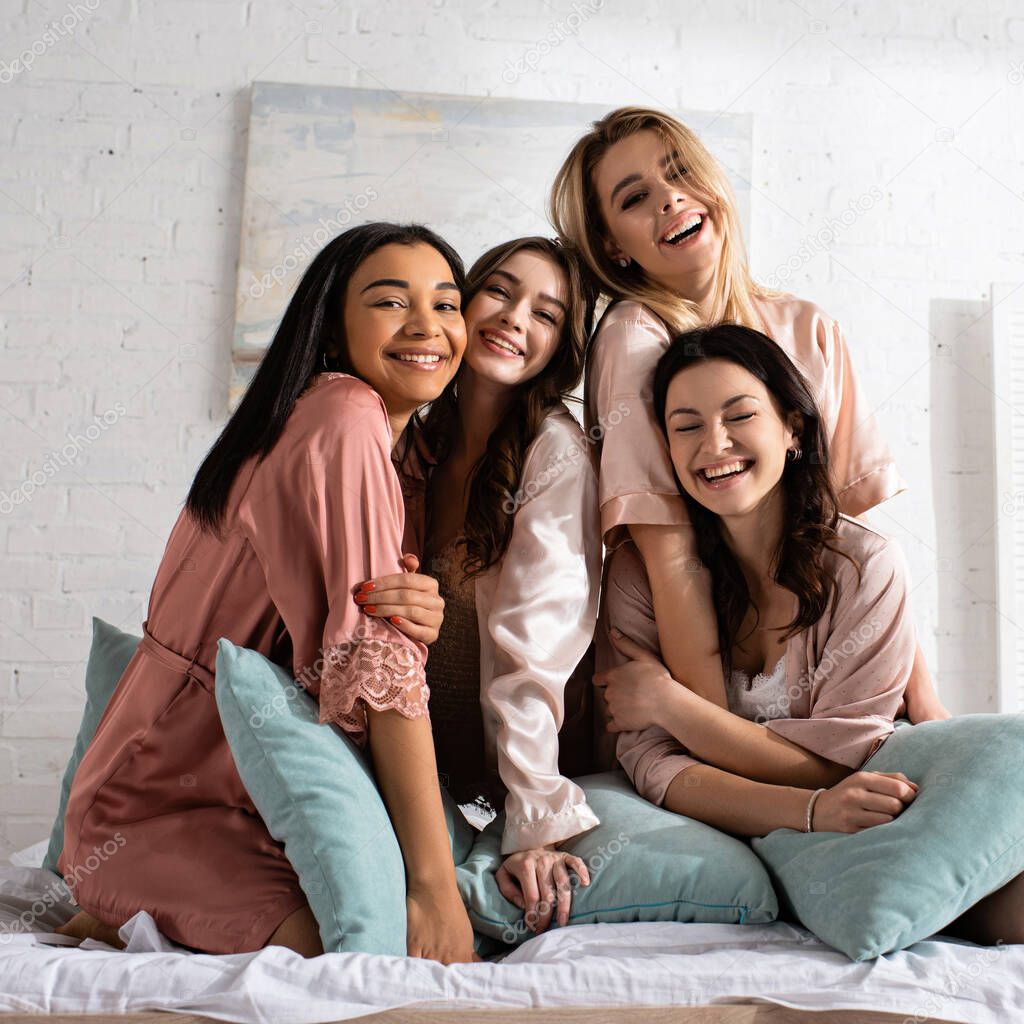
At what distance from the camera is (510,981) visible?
121 cm

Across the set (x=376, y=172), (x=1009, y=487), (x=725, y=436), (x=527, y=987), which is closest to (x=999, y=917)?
(x=527, y=987)

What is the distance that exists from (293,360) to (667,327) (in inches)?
28.3

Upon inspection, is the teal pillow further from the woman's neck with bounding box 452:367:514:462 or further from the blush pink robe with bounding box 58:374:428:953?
the woman's neck with bounding box 452:367:514:462

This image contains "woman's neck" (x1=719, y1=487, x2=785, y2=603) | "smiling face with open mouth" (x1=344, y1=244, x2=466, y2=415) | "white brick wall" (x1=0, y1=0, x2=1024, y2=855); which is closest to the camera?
"smiling face with open mouth" (x1=344, y1=244, x2=466, y2=415)

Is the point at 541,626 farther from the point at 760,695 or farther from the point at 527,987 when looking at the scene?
the point at 527,987

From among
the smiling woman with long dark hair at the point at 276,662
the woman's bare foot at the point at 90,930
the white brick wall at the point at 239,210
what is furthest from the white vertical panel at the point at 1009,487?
the woman's bare foot at the point at 90,930

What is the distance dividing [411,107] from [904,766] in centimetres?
238

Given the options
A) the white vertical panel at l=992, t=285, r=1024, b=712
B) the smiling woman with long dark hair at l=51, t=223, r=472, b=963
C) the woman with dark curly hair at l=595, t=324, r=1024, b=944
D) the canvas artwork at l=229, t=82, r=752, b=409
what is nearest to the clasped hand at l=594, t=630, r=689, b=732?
the woman with dark curly hair at l=595, t=324, r=1024, b=944

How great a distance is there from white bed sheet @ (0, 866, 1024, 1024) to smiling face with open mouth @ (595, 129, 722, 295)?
1.21 meters

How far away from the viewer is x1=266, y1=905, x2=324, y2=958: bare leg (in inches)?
51.1

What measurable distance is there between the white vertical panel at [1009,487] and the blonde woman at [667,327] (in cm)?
138

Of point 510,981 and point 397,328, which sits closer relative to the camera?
point 510,981

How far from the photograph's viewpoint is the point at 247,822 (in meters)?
1.41

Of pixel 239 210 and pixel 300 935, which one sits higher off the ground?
pixel 239 210
